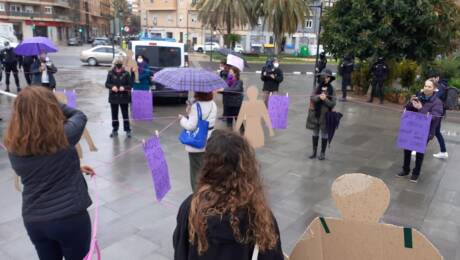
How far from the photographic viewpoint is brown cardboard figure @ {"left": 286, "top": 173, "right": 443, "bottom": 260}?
Answer: 175cm

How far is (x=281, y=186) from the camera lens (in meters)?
5.98

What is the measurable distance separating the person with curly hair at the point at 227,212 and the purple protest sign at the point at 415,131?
16.7 feet

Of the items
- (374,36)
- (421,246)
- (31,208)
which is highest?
(374,36)

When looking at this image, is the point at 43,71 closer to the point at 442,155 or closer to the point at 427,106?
the point at 427,106

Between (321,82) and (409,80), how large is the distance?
8.97 metres

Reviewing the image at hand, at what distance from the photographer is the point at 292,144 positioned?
328 inches

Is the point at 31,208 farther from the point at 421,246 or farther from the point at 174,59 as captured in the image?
the point at 174,59

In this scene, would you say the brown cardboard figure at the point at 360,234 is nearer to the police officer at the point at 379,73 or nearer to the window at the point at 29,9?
the police officer at the point at 379,73

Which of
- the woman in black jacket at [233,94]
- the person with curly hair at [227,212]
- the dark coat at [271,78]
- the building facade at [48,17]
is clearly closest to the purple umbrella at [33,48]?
the woman in black jacket at [233,94]

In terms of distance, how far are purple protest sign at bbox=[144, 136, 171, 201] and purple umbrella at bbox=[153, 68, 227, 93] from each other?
2.32 ft

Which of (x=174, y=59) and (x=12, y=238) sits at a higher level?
(x=174, y=59)

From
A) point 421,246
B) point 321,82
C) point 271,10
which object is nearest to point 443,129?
point 321,82

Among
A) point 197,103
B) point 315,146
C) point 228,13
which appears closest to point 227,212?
point 197,103

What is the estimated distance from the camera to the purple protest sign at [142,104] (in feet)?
26.3
